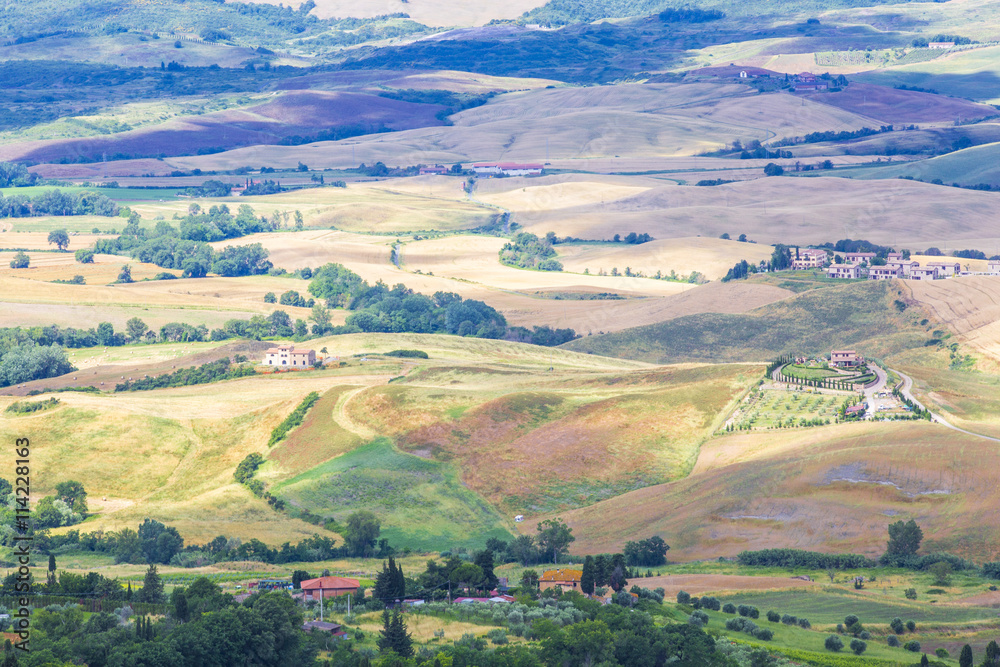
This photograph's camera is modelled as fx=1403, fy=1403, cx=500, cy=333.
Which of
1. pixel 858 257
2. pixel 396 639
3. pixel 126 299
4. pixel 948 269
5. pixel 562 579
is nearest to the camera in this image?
pixel 396 639

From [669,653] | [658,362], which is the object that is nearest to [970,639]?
[669,653]

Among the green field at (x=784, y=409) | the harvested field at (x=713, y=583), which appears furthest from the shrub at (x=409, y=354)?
the harvested field at (x=713, y=583)

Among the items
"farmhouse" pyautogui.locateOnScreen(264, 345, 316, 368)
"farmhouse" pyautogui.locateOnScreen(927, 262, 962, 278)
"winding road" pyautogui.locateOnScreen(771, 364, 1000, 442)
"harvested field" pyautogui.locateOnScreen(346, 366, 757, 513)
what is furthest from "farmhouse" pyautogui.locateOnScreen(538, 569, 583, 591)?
"farmhouse" pyautogui.locateOnScreen(927, 262, 962, 278)

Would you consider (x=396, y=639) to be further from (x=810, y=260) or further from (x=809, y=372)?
(x=810, y=260)

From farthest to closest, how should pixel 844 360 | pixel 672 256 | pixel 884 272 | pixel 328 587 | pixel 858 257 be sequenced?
pixel 672 256 → pixel 858 257 → pixel 884 272 → pixel 844 360 → pixel 328 587

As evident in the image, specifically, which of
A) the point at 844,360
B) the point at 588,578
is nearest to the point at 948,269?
the point at 844,360

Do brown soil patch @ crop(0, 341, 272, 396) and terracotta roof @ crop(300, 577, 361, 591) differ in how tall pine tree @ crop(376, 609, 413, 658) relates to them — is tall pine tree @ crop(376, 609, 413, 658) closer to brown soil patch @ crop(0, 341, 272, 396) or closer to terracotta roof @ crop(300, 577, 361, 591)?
terracotta roof @ crop(300, 577, 361, 591)

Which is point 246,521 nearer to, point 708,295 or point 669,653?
point 669,653
